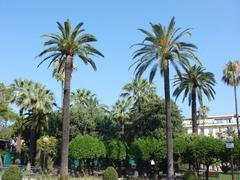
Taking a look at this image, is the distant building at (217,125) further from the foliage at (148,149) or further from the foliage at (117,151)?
the foliage at (148,149)

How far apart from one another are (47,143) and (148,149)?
1424 cm

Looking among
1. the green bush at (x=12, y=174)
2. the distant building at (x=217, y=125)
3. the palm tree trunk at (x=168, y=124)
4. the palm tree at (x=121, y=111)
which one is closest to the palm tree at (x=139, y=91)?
the palm tree at (x=121, y=111)

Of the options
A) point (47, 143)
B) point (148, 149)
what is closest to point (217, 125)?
point (148, 149)

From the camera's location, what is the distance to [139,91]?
6269cm

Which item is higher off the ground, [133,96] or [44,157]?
[133,96]

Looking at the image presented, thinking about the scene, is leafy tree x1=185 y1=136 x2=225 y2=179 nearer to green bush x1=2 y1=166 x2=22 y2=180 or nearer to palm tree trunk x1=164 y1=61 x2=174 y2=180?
palm tree trunk x1=164 y1=61 x2=174 y2=180

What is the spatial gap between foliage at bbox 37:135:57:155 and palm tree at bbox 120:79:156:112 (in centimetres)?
1438

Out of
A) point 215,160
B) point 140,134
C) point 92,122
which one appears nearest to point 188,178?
point 215,160

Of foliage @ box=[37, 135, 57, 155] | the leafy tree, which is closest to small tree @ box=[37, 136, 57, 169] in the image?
foliage @ box=[37, 135, 57, 155]

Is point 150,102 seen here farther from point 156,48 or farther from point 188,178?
point 188,178

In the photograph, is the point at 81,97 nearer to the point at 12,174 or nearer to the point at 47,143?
the point at 47,143

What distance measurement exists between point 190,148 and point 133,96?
65.6 ft

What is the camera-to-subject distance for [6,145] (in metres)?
65.9

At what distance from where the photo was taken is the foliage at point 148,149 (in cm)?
4901
